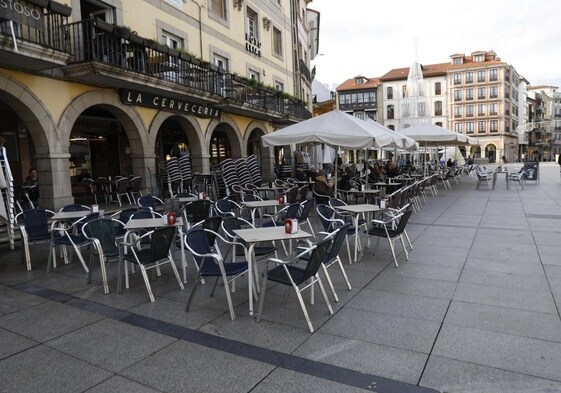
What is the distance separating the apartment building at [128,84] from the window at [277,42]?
0.50 metres

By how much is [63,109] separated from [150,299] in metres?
7.33

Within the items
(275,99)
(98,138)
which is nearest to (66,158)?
(98,138)

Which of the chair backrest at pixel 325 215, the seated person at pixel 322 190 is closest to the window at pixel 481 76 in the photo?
the seated person at pixel 322 190

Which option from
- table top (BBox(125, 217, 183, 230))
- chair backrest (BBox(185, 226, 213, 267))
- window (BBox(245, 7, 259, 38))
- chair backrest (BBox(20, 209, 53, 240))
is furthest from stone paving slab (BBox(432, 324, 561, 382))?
window (BBox(245, 7, 259, 38))

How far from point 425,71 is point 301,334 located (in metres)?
73.7

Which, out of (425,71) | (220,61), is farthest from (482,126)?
(220,61)

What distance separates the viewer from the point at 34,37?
28.1 feet

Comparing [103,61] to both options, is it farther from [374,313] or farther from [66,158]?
[374,313]

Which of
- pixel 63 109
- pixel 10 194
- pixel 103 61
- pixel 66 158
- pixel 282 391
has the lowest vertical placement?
pixel 282 391

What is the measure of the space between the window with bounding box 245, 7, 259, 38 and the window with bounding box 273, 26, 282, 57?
2.27m

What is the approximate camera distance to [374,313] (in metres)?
4.13

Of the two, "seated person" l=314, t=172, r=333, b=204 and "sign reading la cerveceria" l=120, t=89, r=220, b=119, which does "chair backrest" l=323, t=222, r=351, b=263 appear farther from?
"sign reading la cerveceria" l=120, t=89, r=220, b=119

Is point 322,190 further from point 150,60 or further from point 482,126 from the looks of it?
point 482,126

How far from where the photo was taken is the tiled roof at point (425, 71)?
224 feet
